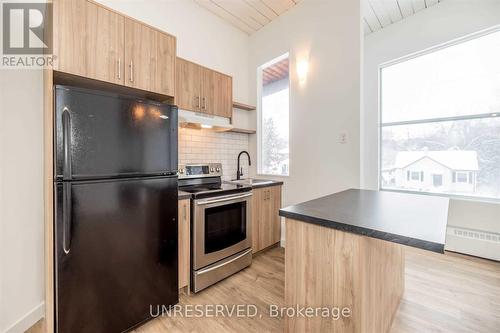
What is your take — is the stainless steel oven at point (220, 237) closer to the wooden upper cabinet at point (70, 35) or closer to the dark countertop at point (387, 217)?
the dark countertop at point (387, 217)

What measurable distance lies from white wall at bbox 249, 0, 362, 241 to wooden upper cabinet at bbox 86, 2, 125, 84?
2.07m

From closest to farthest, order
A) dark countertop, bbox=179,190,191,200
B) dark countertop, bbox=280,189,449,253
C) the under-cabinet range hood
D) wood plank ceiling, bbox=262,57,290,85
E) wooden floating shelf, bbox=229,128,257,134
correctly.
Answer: dark countertop, bbox=280,189,449,253 < dark countertop, bbox=179,190,191,200 < the under-cabinet range hood < wooden floating shelf, bbox=229,128,257,134 < wood plank ceiling, bbox=262,57,290,85

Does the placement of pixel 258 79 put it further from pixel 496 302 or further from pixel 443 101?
pixel 496 302

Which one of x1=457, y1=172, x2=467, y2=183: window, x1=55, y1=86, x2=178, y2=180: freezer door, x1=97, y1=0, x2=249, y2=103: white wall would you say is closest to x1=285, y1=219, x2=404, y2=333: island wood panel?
x1=55, y1=86, x2=178, y2=180: freezer door

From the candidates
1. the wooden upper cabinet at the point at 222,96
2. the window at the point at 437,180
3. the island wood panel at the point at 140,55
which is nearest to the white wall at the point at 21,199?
the island wood panel at the point at 140,55

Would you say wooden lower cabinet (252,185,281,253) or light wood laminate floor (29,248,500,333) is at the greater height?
wooden lower cabinet (252,185,281,253)

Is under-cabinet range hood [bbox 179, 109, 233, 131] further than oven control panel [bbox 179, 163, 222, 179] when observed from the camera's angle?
No

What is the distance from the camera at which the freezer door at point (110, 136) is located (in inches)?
50.5

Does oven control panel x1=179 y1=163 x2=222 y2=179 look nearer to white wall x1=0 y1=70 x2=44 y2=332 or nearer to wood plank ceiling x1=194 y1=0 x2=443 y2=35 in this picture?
white wall x1=0 y1=70 x2=44 y2=332

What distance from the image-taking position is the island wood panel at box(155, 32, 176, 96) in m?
1.84

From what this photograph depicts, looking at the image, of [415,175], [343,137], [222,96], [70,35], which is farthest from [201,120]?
[415,175]

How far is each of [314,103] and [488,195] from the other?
2395mm

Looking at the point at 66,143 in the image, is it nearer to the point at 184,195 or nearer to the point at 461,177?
the point at 184,195

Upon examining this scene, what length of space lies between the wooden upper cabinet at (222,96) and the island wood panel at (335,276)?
6.00ft
